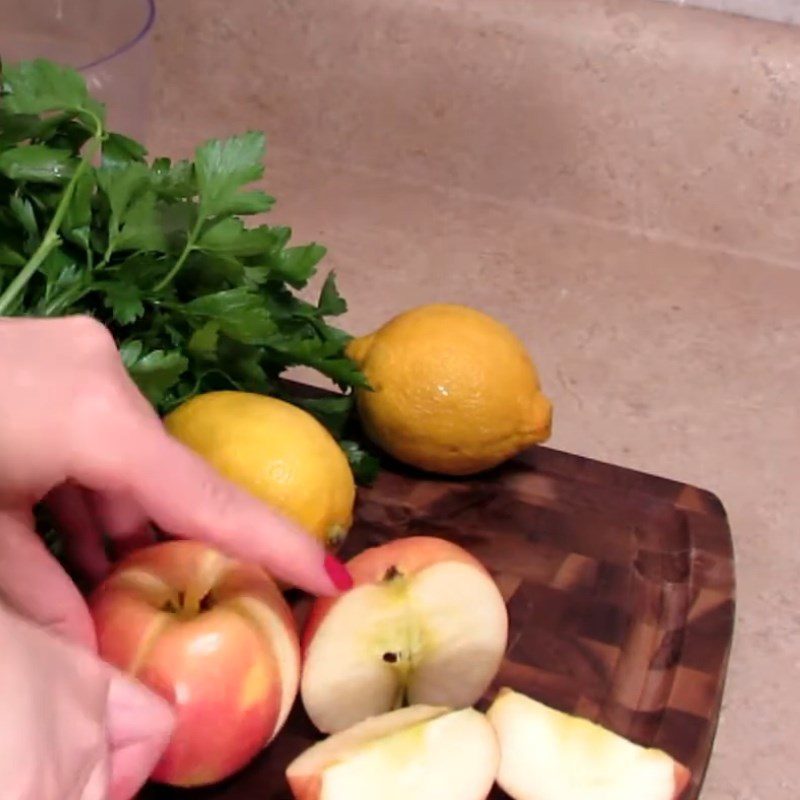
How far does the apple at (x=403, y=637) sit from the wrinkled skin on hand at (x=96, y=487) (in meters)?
0.05

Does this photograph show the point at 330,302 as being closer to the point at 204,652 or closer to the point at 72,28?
the point at 204,652

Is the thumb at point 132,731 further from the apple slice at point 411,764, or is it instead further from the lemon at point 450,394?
the lemon at point 450,394

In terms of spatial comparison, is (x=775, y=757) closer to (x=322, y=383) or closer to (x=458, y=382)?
(x=458, y=382)

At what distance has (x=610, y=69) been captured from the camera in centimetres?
91

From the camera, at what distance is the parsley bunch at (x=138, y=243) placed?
1.93 ft

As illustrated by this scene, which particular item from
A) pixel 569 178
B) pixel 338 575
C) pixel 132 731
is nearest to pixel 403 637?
pixel 338 575

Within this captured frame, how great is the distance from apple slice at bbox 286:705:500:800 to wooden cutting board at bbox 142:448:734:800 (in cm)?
4

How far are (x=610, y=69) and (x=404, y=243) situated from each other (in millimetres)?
204

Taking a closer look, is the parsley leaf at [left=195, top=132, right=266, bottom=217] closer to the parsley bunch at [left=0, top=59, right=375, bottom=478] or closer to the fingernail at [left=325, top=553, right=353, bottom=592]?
the parsley bunch at [left=0, top=59, right=375, bottom=478]

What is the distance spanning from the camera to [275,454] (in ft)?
1.91

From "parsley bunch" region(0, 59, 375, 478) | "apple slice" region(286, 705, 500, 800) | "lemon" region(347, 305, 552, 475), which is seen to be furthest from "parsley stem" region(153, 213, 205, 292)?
"apple slice" region(286, 705, 500, 800)

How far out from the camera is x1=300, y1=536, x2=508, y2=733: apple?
54 centimetres

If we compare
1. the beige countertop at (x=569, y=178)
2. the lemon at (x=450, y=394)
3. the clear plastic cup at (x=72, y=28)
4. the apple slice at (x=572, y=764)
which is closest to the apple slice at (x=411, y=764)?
the apple slice at (x=572, y=764)

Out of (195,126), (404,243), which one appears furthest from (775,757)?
(195,126)
